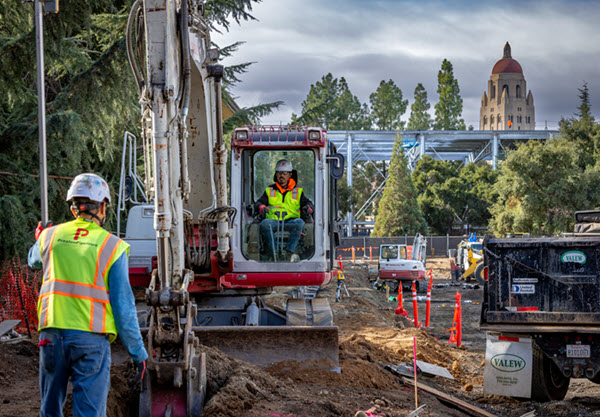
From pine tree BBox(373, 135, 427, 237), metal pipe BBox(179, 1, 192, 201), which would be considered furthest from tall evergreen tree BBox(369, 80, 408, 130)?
metal pipe BBox(179, 1, 192, 201)

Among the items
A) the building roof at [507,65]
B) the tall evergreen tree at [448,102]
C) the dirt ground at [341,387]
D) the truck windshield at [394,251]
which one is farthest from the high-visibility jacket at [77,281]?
the building roof at [507,65]

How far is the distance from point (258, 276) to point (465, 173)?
5755cm

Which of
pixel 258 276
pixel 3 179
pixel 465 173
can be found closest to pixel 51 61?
pixel 3 179

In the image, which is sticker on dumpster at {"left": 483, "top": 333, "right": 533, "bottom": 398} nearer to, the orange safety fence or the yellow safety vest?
the yellow safety vest

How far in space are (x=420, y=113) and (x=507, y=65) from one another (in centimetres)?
6057

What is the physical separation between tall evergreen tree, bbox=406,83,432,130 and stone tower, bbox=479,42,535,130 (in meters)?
50.8

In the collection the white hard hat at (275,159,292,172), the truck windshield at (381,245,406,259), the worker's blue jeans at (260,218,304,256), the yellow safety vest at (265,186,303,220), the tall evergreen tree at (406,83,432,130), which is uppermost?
the tall evergreen tree at (406,83,432,130)

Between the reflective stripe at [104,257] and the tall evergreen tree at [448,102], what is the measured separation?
94.3m

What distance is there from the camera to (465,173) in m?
64.9

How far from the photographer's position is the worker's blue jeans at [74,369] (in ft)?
14.7

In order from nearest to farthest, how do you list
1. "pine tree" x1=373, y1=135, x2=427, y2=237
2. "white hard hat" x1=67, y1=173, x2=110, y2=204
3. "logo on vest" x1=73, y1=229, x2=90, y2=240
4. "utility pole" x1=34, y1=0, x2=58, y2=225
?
"logo on vest" x1=73, y1=229, x2=90, y2=240, "white hard hat" x1=67, y1=173, x2=110, y2=204, "utility pole" x1=34, y1=0, x2=58, y2=225, "pine tree" x1=373, y1=135, x2=427, y2=237

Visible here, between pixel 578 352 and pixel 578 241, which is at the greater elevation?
pixel 578 241

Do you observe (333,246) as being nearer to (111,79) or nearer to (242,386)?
(242,386)

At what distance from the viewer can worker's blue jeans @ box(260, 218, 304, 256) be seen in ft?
31.6
